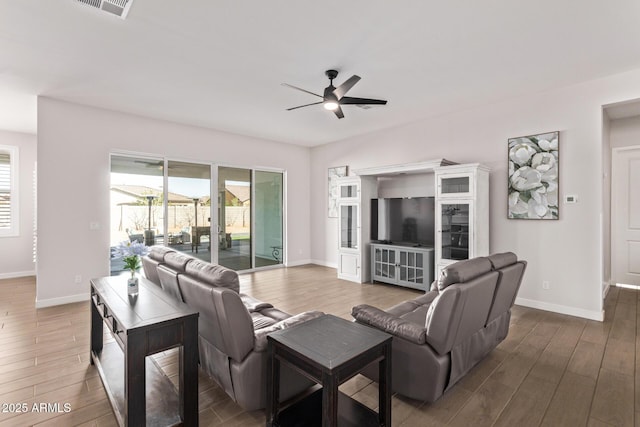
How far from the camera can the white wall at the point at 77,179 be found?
4.22 metres

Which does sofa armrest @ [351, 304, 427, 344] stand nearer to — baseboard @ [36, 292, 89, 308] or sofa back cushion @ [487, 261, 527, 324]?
sofa back cushion @ [487, 261, 527, 324]

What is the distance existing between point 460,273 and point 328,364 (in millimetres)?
1182

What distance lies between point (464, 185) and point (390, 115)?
168 cm

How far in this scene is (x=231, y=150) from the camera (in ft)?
20.4

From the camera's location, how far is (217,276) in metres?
1.96

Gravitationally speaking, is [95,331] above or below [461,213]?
below

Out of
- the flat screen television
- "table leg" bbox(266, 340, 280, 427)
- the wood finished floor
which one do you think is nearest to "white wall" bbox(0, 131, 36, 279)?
the wood finished floor

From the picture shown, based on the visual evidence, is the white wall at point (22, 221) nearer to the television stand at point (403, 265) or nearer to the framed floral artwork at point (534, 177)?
the television stand at point (403, 265)

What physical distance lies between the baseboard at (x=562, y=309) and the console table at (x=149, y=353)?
14.1 ft

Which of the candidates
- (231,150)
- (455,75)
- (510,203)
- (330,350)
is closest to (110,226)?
(231,150)

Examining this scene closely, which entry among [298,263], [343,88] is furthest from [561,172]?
[298,263]

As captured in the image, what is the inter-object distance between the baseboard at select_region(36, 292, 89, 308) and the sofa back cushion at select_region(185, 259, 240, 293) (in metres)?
3.56

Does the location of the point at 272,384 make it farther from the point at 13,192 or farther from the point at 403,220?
the point at 13,192

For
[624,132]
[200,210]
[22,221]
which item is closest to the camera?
[624,132]
